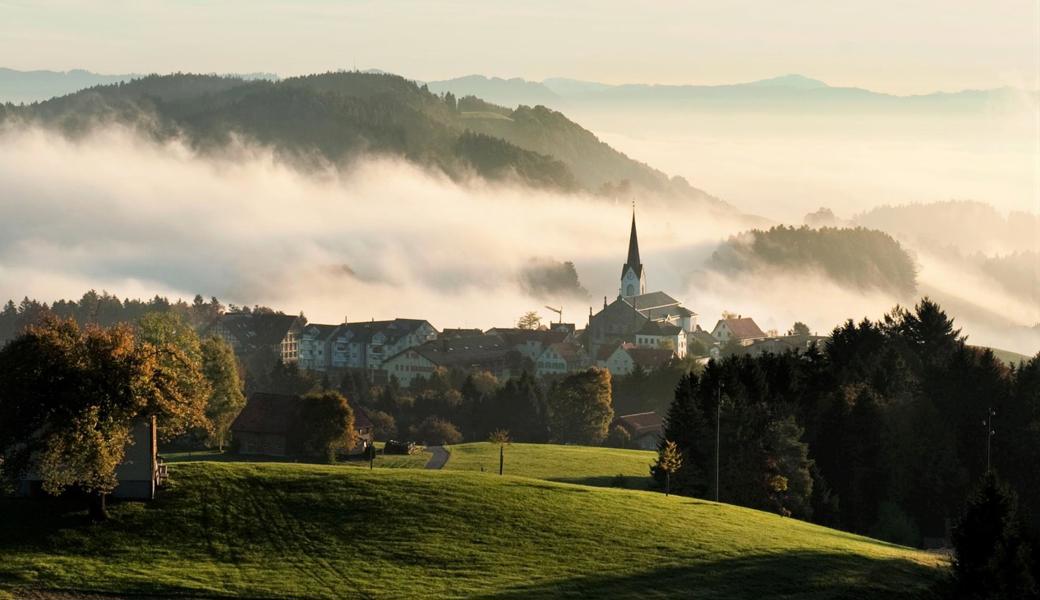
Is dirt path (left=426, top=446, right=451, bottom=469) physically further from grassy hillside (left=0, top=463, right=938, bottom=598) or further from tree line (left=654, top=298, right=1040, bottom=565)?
grassy hillside (left=0, top=463, right=938, bottom=598)

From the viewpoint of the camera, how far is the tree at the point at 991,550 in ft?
202

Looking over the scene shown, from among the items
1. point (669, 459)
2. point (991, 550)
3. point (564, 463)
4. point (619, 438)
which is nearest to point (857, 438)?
point (564, 463)

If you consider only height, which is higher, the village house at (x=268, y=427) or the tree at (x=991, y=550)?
the village house at (x=268, y=427)

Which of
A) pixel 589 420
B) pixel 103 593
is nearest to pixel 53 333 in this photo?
pixel 103 593

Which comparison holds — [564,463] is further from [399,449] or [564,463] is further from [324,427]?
[324,427]

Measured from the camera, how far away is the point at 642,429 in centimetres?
15662

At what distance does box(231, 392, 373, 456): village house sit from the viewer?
403 ft

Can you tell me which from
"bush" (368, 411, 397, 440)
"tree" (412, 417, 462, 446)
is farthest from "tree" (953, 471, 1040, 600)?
"bush" (368, 411, 397, 440)

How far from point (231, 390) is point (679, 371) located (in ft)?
220

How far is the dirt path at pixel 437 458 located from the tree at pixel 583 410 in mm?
28720

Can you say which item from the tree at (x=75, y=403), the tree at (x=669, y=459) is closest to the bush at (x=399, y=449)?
the tree at (x=669, y=459)

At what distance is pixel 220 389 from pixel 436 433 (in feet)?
90.1

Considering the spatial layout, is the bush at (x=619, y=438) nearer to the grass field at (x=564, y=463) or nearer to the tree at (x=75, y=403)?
the grass field at (x=564, y=463)

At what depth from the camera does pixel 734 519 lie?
77.9 m
